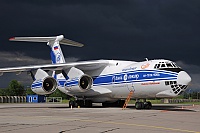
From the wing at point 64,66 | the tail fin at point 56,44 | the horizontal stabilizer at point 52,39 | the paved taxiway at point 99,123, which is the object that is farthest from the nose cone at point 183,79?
the horizontal stabilizer at point 52,39

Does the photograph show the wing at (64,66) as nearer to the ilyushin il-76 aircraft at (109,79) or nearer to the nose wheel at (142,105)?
the ilyushin il-76 aircraft at (109,79)

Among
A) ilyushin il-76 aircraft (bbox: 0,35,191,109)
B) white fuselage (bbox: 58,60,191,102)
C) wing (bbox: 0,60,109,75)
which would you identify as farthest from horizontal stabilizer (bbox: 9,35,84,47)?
white fuselage (bbox: 58,60,191,102)

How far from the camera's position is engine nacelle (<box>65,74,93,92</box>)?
26.3 metres

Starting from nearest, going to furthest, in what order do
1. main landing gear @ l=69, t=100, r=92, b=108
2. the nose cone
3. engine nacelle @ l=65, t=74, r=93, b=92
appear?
the nose cone, engine nacelle @ l=65, t=74, r=93, b=92, main landing gear @ l=69, t=100, r=92, b=108

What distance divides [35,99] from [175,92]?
171 ft

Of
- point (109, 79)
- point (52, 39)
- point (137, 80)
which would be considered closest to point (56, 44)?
point (52, 39)

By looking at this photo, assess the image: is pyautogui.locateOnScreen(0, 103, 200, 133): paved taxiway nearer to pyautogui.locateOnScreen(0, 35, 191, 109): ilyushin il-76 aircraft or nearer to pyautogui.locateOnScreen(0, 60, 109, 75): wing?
pyautogui.locateOnScreen(0, 35, 191, 109): ilyushin il-76 aircraft

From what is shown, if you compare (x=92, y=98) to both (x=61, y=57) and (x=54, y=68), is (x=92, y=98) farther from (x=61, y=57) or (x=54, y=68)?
(x=61, y=57)

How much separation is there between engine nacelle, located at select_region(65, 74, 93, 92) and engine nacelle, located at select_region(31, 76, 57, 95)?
1.30 m

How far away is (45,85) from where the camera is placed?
88.9ft

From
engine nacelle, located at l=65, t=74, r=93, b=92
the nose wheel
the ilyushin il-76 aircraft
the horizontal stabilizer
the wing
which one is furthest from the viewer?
the horizontal stabilizer

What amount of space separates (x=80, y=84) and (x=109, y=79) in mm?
2479

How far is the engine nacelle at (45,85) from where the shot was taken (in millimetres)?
26625

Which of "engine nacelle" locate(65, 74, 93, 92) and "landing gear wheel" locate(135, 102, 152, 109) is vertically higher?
"engine nacelle" locate(65, 74, 93, 92)
